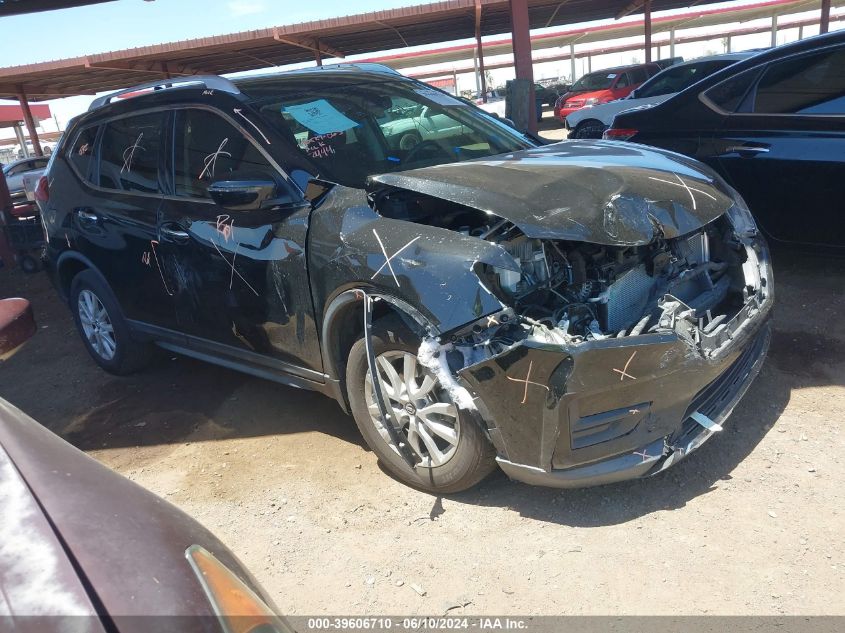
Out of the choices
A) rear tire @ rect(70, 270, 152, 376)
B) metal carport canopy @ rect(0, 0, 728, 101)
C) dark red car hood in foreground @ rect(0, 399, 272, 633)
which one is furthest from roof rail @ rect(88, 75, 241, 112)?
metal carport canopy @ rect(0, 0, 728, 101)

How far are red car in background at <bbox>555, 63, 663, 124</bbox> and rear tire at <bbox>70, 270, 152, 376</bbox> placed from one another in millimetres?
16479

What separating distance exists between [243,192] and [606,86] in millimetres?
18831

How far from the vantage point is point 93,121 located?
4684 mm

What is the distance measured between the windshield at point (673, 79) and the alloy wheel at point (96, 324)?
370 inches

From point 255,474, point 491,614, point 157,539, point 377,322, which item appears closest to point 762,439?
point 491,614

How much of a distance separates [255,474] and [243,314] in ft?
2.77

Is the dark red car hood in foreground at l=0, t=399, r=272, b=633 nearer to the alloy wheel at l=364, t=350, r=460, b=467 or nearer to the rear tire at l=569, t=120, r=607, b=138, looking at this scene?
the alloy wheel at l=364, t=350, r=460, b=467

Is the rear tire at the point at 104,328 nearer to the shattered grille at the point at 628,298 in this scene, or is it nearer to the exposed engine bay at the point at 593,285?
Result: the exposed engine bay at the point at 593,285

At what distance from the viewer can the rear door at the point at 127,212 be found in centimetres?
410

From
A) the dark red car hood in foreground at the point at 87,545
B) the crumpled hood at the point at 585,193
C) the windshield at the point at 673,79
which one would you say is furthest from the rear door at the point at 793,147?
the windshield at the point at 673,79

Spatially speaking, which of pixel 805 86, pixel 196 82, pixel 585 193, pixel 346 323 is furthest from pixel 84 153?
pixel 805 86

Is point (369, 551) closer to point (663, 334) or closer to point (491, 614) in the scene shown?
point (491, 614)

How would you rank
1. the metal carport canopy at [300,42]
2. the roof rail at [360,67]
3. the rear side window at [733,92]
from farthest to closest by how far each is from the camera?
the metal carport canopy at [300,42]
the rear side window at [733,92]
the roof rail at [360,67]

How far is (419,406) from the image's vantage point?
296 cm
